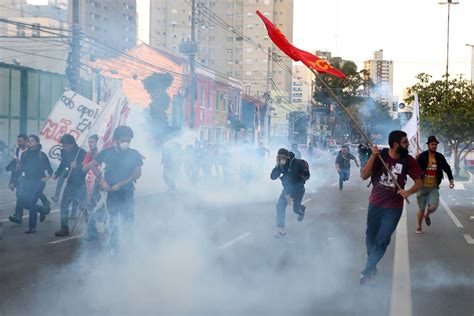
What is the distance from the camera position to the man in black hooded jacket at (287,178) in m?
11.5

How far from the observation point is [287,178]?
11625 mm

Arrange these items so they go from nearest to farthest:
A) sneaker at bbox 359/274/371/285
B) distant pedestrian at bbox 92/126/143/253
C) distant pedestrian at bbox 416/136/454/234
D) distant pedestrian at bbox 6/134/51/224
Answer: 1. sneaker at bbox 359/274/371/285
2. distant pedestrian at bbox 92/126/143/253
3. distant pedestrian at bbox 6/134/51/224
4. distant pedestrian at bbox 416/136/454/234

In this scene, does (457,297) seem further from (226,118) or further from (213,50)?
(213,50)

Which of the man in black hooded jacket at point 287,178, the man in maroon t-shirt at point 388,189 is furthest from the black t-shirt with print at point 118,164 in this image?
the man in black hooded jacket at point 287,178

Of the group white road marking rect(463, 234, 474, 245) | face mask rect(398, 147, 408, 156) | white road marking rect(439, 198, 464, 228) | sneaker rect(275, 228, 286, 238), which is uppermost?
face mask rect(398, 147, 408, 156)

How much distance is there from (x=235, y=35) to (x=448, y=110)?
80.4 m

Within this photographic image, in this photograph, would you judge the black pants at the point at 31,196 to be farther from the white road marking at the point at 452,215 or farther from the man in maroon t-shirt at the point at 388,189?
the white road marking at the point at 452,215

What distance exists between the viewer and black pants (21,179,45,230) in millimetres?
11453

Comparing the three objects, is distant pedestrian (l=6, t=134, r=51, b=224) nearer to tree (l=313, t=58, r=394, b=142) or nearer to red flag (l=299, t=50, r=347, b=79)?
red flag (l=299, t=50, r=347, b=79)

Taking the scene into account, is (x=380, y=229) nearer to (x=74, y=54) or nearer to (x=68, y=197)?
(x=68, y=197)

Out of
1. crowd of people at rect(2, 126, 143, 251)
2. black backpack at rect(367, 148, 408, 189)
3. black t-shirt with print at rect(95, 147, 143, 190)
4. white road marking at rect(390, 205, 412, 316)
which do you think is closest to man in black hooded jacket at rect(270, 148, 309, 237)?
white road marking at rect(390, 205, 412, 316)

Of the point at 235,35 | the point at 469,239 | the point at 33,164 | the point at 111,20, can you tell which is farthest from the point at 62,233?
the point at 111,20

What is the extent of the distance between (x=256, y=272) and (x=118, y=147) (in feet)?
7.22

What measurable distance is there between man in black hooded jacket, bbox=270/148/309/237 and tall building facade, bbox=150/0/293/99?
3266 inches
